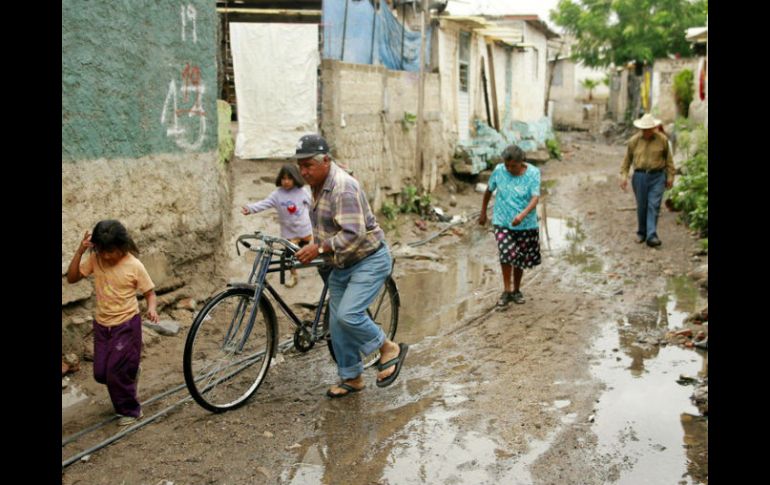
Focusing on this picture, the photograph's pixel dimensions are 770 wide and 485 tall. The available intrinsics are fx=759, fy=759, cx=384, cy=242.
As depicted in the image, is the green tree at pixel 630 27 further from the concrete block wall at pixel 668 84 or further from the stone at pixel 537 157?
the stone at pixel 537 157

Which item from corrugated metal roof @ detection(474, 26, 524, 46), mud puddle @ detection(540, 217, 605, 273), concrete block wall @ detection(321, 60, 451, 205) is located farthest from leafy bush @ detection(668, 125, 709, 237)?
corrugated metal roof @ detection(474, 26, 524, 46)

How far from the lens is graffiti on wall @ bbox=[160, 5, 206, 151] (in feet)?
21.1

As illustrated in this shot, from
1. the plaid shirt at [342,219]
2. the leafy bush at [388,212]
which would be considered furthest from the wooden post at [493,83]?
the plaid shirt at [342,219]

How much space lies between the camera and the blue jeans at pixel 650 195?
34.9 ft

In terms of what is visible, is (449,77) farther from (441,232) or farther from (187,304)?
(187,304)

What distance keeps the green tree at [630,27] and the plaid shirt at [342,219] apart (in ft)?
98.9

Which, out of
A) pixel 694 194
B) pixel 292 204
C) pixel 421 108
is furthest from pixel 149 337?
pixel 421 108

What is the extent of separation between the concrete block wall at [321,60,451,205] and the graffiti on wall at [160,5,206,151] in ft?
12.5

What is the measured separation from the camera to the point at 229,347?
5047mm

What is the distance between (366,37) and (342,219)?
8.46 metres

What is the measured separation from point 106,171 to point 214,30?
81.0 inches
